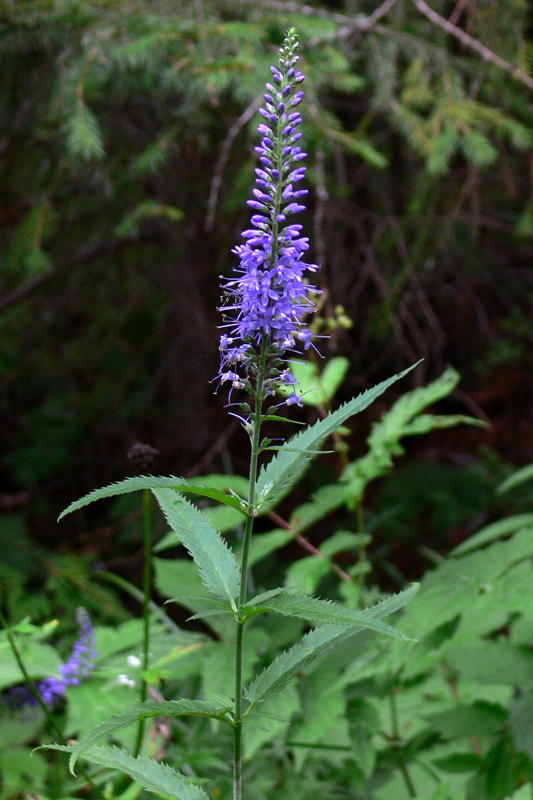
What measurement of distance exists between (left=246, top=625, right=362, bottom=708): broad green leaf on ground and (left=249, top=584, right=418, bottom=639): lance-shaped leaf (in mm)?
110

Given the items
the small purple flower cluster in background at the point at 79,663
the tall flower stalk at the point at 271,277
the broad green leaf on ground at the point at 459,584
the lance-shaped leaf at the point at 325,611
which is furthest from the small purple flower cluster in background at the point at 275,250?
the small purple flower cluster in background at the point at 79,663

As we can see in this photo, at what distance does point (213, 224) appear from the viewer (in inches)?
174

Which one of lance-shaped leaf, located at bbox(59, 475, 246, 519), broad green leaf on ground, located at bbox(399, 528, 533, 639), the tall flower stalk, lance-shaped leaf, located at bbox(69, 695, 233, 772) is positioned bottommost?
broad green leaf on ground, located at bbox(399, 528, 533, 639)

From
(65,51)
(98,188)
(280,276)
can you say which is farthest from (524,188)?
(280,276)

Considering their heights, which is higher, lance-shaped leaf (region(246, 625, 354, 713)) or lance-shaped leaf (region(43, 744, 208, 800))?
lance-shaped leaf (region(246, 625, 354, 713))

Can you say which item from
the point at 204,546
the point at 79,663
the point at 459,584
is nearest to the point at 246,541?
the point at 204,546

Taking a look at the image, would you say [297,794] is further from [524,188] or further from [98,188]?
[524,188]

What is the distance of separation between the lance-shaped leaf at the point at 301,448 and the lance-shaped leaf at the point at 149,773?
Answer: 56cm

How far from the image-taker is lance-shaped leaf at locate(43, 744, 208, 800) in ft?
4.12

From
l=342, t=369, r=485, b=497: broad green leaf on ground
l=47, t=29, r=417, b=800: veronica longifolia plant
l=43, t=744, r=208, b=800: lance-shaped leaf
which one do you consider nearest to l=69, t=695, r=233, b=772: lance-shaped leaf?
l=47, t=29, r=417, b=800: veronica longifolia plant

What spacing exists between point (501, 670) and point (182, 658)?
99 centimetres

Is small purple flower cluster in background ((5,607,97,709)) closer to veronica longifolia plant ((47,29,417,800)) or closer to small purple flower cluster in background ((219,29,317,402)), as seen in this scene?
veronica longifolia plant ((47,29,417,800))

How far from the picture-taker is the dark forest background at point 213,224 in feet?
10.6

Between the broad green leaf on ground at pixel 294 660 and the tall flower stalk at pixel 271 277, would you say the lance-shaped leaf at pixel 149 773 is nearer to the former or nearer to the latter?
the tall flower stalk at pixel 271 277
